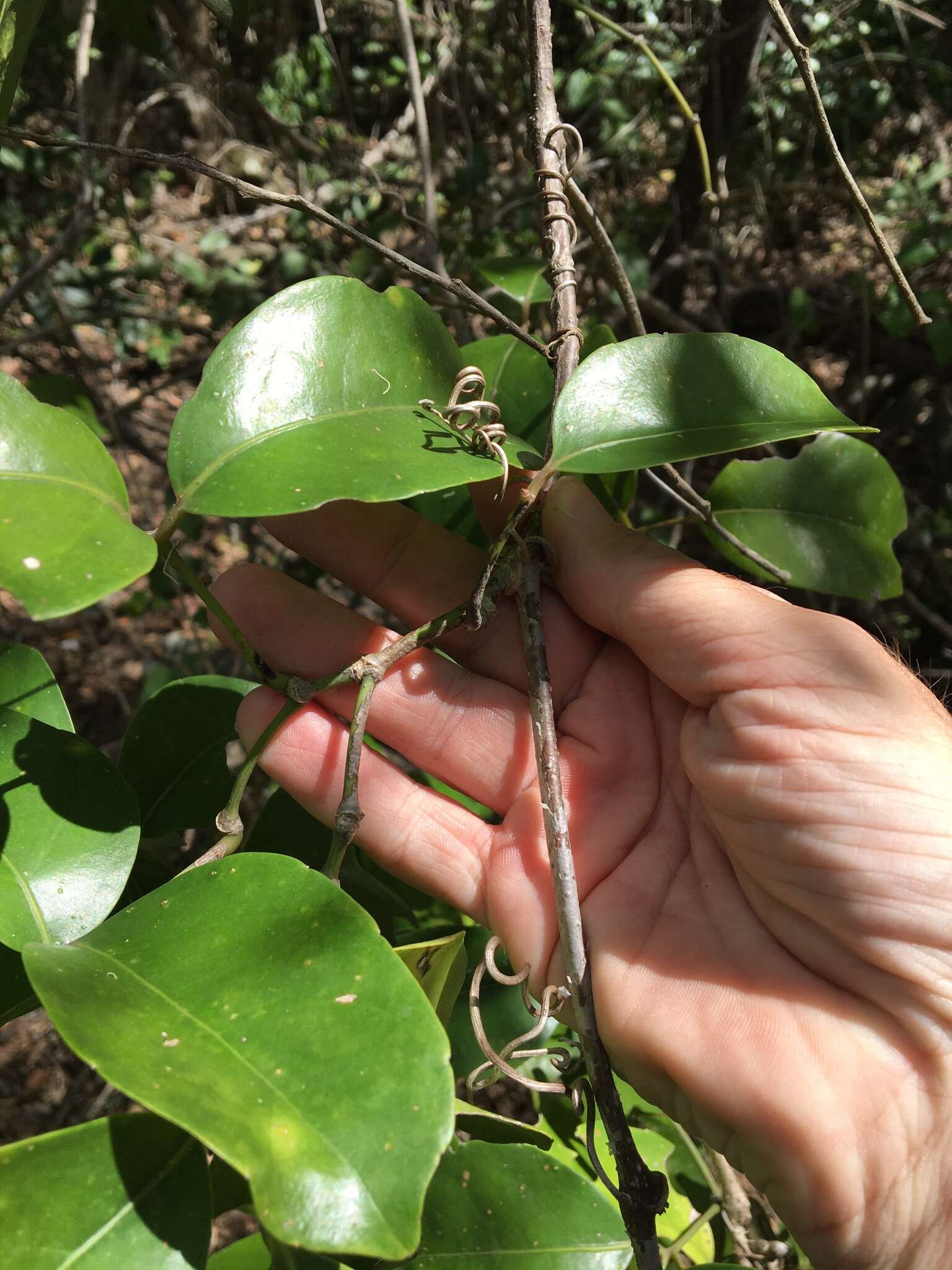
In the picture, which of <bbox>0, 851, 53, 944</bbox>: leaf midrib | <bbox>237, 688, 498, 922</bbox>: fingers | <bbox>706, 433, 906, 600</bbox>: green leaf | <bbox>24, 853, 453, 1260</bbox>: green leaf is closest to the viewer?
<bbox>24, 853, 453, 1260</bbox>: green leaf

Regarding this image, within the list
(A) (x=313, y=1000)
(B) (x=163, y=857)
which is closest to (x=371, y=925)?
(A) (x=313, y=1000)

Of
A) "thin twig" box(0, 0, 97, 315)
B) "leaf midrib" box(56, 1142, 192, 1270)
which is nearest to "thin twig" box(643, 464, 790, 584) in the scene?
"leaf midrib" box(56, 1142, 192, 1270)

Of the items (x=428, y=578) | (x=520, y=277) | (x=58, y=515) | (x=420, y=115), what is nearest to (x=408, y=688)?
(x=428, y=578)

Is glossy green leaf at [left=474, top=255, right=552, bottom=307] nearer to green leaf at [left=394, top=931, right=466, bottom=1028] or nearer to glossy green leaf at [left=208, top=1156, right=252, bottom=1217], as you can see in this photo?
green leaf at [left=394, top=931, right=466, bottom=1028]

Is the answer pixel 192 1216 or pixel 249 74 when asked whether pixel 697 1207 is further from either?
pixel 249 74

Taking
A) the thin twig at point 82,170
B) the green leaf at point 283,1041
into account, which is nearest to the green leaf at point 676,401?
the green leaf at point 283,1041

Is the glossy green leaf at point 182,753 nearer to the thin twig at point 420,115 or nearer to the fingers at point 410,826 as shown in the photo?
the fingers at point 410,826
